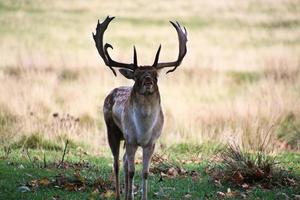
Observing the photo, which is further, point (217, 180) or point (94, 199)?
point (217, 180)

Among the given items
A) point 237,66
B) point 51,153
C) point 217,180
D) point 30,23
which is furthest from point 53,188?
point 30,23

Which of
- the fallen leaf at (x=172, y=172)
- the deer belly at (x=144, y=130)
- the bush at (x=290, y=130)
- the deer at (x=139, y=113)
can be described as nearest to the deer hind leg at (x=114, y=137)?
the deer at (x=139, y=113)

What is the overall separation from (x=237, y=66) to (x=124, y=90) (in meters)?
16.6

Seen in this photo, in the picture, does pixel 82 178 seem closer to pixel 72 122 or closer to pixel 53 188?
pixel 53 188

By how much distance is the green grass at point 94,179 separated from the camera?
9.68m

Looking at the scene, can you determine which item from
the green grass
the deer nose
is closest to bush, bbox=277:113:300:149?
the green grass

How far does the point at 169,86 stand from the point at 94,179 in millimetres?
11713

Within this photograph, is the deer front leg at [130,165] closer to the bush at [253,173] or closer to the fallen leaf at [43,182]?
the fallen leaf at [43,182]

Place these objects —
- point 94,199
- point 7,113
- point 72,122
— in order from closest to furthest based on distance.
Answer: point 94,199 → point 72,122 → point 7,113

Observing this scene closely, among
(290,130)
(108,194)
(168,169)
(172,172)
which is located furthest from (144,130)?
(290,130)

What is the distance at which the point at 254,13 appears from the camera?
151ft

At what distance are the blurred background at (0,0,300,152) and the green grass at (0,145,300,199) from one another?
163 cm

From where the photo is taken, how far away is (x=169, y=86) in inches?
868

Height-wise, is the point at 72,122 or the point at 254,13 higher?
the point at 254,13
